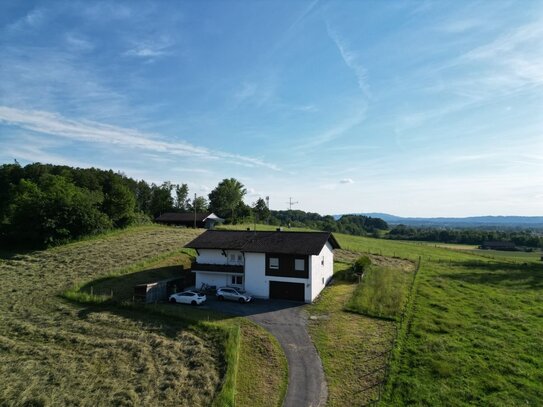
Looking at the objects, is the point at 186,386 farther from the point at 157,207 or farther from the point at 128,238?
the point at 157,207

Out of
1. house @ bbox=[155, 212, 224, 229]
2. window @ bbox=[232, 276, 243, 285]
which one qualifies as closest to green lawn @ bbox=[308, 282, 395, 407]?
window @ bbox=[232, 276, 243, 285]

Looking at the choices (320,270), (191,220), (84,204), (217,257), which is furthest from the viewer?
(191,220)

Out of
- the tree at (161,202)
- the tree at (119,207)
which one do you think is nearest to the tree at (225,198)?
the tree at (161,202)

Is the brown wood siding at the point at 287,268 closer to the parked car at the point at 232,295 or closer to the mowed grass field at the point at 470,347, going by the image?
the parked car at the point at 232,295

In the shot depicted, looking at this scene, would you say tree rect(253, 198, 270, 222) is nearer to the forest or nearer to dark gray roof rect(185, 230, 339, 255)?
the forest

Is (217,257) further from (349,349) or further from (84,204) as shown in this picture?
(84,204)

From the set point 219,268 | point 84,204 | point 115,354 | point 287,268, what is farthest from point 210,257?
point 84,204
